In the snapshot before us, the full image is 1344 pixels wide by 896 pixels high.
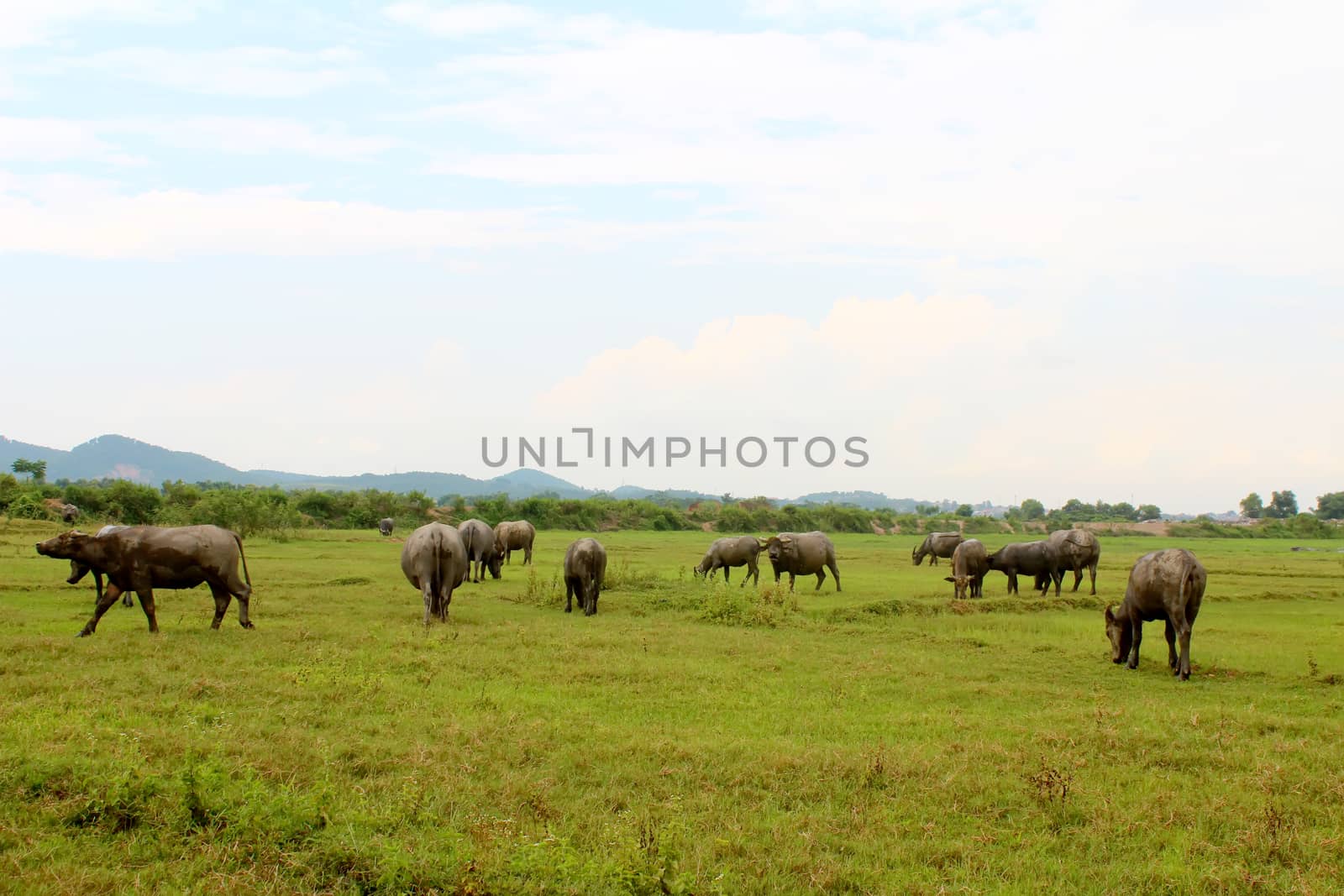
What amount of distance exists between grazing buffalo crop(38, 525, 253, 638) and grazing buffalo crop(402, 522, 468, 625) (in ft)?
9.07

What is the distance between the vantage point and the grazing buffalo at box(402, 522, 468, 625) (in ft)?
49.5

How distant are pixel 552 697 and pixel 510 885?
4652 millimetres

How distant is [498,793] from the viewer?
6578 mm

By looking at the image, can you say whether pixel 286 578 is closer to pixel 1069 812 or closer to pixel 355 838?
pixel 355 838

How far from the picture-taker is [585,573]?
17.3 metres

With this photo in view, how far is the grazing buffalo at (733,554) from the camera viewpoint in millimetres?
24750

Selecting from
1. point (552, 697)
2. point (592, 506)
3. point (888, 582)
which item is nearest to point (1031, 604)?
point (888, 582)

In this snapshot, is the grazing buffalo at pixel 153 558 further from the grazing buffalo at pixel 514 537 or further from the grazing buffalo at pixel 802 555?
the grazing buffalo at pixel 514 537

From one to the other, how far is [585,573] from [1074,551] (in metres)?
12.5

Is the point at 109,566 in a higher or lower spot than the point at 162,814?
higher

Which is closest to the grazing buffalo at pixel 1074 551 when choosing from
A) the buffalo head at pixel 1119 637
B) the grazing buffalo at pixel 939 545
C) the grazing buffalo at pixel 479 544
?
the buffalo head at pixel 1119 637

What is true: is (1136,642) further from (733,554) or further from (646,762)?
(733,554)

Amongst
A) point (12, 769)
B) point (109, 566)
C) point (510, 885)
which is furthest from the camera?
point (109, 566)

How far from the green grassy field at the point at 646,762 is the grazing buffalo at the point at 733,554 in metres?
10.0
